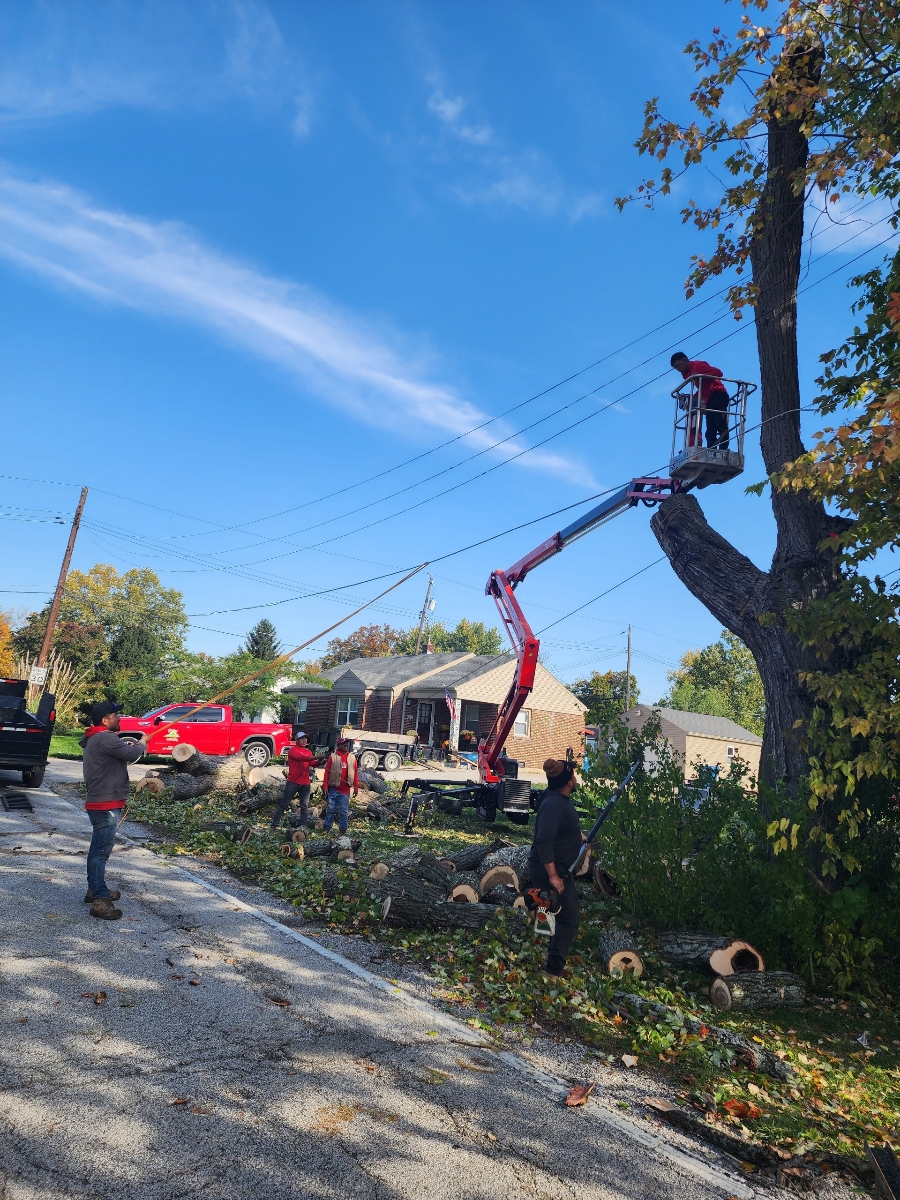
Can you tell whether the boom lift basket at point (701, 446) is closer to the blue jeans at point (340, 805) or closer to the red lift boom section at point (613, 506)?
the red lift boom section at point (613, 506)

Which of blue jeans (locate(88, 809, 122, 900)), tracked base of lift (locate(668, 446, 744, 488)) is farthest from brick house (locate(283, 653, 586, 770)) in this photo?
blue jeans (locate(88, 809, 122, 900))

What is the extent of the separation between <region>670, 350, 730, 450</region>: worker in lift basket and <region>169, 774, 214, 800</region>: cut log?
1214 centimetres

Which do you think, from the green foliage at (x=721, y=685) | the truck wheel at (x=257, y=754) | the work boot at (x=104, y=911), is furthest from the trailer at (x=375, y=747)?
the green foliage at (x=721, y=685)

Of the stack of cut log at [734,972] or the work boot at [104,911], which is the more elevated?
the stack of cut log at [734,972]

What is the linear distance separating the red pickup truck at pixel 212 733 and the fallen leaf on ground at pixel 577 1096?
60.9 ft

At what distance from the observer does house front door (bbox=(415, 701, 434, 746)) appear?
133 ft

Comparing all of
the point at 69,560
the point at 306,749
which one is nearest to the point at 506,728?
the point at 306,749

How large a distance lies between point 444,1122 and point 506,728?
44.9ft

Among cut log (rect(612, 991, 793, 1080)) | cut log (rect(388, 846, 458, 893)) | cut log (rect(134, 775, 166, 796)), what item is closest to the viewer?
cut log (rect(612, 991, 793, 1080))

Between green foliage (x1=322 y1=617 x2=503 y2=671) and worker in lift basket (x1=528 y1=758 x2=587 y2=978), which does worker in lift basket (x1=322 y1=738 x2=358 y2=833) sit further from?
green foliage (x1=322 y1=617 x2=503 y2=671)

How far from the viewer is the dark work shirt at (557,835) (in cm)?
669

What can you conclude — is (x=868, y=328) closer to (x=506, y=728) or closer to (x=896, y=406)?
(x=896, y=406)

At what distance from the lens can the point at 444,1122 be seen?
394 centimetres

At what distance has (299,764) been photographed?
13016mm
